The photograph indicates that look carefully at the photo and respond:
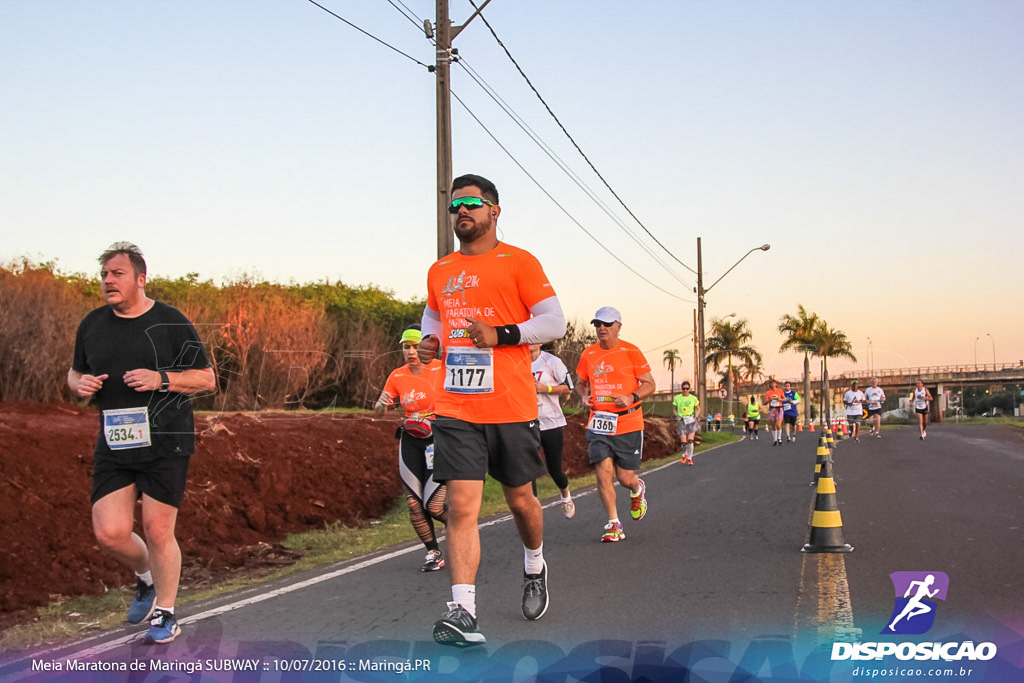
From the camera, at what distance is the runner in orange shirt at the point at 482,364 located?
17.8 feet

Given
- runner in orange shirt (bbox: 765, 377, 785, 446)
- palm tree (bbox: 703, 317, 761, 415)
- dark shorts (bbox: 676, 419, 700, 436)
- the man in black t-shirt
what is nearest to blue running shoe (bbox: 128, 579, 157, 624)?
the man in black t-shirt

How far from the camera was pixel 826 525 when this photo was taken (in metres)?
8.38

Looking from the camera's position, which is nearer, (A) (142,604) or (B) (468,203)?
(B) (468,203)

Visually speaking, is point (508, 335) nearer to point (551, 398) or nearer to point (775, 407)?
point (551, 398)

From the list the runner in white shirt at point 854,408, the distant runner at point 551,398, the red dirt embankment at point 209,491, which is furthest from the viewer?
the runner in white shirt at point 854,408

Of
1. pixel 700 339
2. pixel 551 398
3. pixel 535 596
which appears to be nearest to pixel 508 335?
pixel 535 596

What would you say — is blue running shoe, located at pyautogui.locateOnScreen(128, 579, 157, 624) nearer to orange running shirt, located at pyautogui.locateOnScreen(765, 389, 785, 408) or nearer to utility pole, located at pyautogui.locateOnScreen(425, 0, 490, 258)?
utility pole, located at pyautogui.locateOnScreen(425, 0, 490, 258)

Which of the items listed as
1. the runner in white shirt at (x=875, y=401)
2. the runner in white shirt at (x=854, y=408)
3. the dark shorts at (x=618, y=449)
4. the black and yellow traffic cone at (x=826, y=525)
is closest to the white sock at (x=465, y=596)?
the black and yellow traffic cone at (x=826, y=525)

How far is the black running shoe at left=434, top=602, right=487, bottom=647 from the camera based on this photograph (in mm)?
5043

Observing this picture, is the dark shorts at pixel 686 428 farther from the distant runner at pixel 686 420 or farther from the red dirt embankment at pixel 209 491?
the red dirt embankment at pixel 209 491

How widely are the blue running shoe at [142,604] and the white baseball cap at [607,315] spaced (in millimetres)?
4879

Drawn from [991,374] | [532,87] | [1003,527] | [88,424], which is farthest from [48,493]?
[991,374]

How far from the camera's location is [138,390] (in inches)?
217

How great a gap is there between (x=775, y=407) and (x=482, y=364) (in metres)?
27.3
